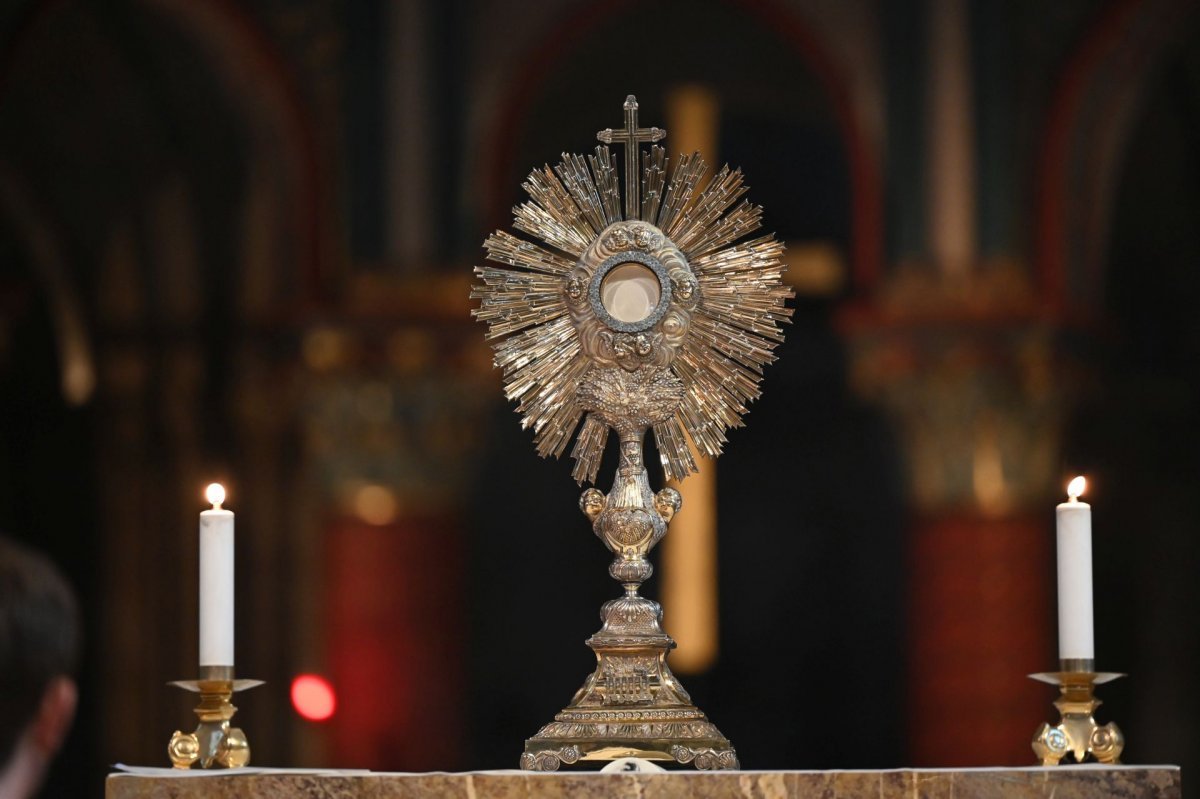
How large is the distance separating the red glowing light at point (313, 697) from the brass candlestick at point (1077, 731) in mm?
3952

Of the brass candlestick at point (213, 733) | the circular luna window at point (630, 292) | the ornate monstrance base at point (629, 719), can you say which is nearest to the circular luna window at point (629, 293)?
the circular luna window at point (630, 292)

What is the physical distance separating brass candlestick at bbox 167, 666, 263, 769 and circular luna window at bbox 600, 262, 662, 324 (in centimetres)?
70

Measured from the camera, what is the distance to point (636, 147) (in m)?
3.34

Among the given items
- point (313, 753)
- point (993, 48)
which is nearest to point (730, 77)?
point (993, 48)

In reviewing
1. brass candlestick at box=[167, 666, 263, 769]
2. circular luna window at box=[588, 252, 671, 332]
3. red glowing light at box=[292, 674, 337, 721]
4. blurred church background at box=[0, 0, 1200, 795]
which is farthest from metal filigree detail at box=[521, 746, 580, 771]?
blurred church background at box=[0, 0, 1200, 795]

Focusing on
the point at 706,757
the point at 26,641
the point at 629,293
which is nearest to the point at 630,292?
the point at 629,293

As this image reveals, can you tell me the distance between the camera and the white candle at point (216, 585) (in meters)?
3.14

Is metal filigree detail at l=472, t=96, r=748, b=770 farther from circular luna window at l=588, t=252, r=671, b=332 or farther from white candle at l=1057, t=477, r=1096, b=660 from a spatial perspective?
white candle at l=1057, t=477, r=1096, b=660

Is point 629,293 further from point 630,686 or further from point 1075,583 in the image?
point 1075,583

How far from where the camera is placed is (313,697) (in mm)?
6945

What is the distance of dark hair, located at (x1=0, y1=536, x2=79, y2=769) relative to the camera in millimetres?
3074

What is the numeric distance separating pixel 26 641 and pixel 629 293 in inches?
36.6

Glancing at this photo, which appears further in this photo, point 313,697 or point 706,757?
point 313,697

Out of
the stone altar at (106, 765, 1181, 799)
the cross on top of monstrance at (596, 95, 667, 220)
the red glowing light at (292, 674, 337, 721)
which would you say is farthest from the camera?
the red glowing light at (292, 674, 337, 721)
